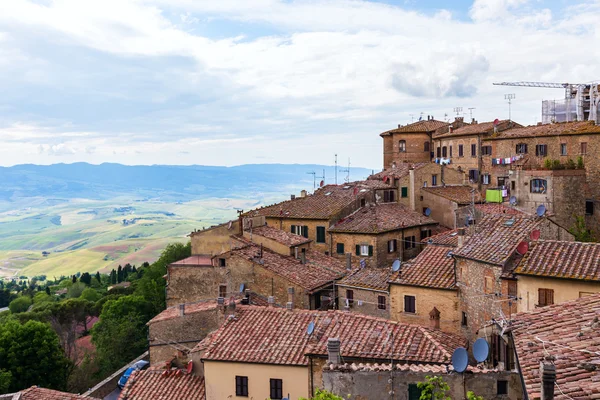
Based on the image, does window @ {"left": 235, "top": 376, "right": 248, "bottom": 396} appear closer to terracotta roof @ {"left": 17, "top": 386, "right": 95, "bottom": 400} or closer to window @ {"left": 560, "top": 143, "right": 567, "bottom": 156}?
terracotta roof @ {"left": 17, "top": 386, "right": 95, "bottom": 400}

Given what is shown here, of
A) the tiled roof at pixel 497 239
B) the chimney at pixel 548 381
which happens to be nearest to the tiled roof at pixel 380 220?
the tiled roof at pixel 497 239

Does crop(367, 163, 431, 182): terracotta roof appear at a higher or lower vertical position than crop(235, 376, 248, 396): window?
higher

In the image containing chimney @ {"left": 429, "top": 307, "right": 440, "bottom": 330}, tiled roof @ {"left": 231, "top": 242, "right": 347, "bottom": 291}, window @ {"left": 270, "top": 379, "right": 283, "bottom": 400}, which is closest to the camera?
window @ {"left": 270, "top": 379, "right": 283, "bottom": 400}

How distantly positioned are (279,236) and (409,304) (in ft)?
49.8

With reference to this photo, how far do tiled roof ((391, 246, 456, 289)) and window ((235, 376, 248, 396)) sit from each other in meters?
8.88

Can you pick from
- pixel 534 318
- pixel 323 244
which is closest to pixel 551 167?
pixel 323 244

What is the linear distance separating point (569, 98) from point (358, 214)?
3380 centimetres

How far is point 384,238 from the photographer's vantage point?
41094 millimetres

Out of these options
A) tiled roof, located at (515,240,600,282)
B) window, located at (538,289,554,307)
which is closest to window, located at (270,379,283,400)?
tiled roof, located at (515,240,600,282)

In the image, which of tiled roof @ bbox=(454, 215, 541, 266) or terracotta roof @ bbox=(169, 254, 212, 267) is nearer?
tiled roof @ bbox=(454, 215, 541, 266)

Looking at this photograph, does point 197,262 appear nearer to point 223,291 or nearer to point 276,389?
point 223,291

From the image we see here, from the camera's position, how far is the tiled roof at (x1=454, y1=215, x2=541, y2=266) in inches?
874

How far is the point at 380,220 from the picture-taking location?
4244 centimetres

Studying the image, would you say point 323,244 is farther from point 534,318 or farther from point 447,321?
point 534,318
